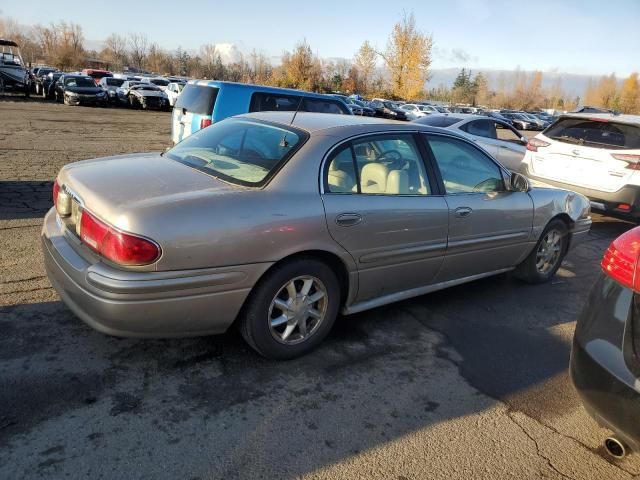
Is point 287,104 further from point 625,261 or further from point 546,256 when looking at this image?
point 625,261

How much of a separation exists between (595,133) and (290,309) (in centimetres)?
642

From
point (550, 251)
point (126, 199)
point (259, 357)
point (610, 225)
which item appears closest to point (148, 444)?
point (259, 357)

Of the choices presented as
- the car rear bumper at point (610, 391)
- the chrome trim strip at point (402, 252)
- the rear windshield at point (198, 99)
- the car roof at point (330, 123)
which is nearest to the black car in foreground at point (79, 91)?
the rear windshield at point (198, 99)

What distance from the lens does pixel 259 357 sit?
3273 millimetres

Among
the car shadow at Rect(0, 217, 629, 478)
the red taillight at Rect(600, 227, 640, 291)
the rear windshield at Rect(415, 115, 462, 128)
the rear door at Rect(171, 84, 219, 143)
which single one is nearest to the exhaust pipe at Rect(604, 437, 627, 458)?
the car shadow at Rect(0, 217, 629, 478)

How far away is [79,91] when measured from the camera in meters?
26.0

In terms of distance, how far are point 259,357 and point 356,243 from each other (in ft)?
3.23

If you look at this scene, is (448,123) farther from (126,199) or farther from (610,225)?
(126,199)

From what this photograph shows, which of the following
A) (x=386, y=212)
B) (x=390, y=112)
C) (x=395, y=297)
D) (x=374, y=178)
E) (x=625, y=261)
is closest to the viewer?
(x=625, y=261)

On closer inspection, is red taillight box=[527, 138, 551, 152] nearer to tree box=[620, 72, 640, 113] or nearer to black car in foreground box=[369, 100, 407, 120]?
black car in foreground box=[369, 100, 407, 120]

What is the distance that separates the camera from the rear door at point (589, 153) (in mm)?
7016

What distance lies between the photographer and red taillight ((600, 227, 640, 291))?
7.64 ft

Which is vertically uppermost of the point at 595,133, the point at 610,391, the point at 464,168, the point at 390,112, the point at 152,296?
the point at 390,112

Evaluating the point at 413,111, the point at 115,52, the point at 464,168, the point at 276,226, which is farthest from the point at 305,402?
the point at 115,52
